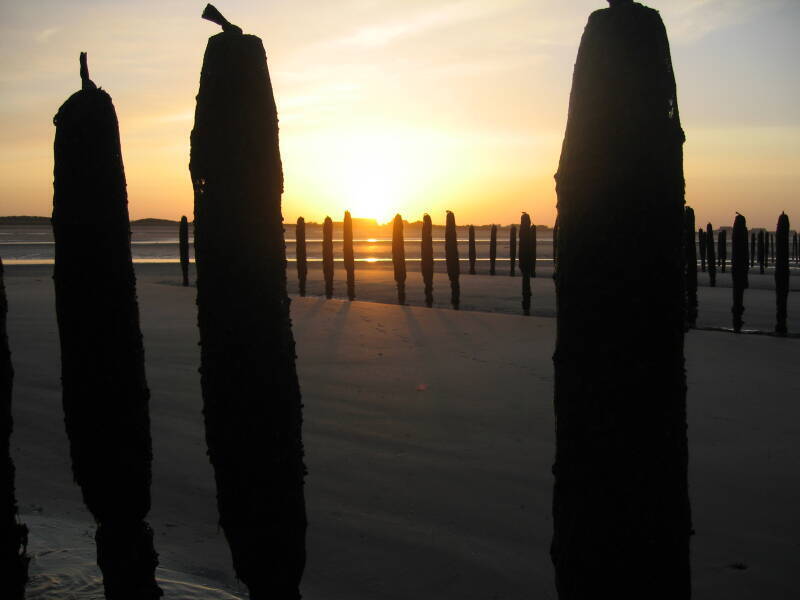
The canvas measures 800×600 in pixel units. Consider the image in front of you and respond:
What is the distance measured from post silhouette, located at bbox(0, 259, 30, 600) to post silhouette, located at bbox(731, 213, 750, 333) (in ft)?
42.4

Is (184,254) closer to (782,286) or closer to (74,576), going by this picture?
(782,286)

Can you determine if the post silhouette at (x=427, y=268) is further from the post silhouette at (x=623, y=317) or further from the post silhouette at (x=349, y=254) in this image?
the post silhouette at (x=623, y=317)

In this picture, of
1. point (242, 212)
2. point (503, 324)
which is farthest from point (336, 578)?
point (503, 324)

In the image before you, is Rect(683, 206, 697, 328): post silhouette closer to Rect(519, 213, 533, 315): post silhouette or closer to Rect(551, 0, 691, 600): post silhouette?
Rect(519, 213, 533, 315): post silhouette

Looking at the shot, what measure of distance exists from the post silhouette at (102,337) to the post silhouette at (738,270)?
40.9ft

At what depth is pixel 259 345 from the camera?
2.95 metres

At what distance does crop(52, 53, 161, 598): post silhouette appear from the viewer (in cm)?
308

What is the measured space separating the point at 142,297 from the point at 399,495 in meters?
14.7

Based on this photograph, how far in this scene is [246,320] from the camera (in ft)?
9.62

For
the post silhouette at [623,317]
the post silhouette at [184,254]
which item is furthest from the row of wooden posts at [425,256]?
the post silhouette at [623,317]

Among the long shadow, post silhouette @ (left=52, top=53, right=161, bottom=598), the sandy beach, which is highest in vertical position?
post silhouette @ (left=52, top=53, right=161, bottom=598)

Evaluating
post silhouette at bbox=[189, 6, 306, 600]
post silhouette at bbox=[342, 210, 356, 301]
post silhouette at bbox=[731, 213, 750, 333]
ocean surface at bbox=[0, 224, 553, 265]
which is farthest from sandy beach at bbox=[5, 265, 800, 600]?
ocean surface at bbox=[0, 224, 553, 265]

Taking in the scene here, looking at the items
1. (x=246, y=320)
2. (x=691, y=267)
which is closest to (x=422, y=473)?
(x=246, y=320)

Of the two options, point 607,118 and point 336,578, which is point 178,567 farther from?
point 607,118
